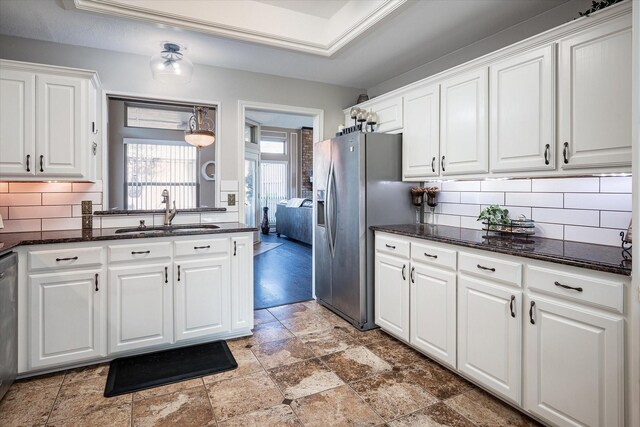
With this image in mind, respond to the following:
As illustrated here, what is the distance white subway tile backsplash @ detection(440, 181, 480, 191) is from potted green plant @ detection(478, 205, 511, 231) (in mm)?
372

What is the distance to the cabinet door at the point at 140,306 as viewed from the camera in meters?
2.48

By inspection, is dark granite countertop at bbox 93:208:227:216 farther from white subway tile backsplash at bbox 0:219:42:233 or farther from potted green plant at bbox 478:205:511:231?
potted green plant at bbox 478:205:511:231

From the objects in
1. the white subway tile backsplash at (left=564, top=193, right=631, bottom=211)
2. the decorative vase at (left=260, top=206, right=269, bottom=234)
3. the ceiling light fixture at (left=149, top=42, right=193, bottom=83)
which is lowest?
the decorative vase at (left=260, top=206, right=269, bottom=234)

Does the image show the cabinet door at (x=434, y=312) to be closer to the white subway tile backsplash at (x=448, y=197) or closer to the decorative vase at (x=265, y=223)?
the white subway tile backsplash at (x=448, y=197)

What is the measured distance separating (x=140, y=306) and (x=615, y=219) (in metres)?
3.13

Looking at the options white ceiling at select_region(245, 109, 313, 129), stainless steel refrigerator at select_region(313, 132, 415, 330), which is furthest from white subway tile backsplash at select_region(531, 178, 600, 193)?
white ceiling at select_region(245, 109, 313, 129)

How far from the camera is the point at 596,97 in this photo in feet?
5.96

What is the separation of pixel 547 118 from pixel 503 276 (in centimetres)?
96

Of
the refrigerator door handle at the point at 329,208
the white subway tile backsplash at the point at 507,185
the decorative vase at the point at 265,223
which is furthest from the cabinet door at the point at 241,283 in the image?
the decorative vase at the point at 265,223

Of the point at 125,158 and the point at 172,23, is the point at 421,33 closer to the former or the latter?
the point at 172,23

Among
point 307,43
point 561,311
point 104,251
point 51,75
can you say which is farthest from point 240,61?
point 561,311

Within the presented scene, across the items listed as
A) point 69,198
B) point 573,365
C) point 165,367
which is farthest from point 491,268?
point 69,198

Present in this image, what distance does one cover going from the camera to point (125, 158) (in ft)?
18.3

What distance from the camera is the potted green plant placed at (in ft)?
7.97
